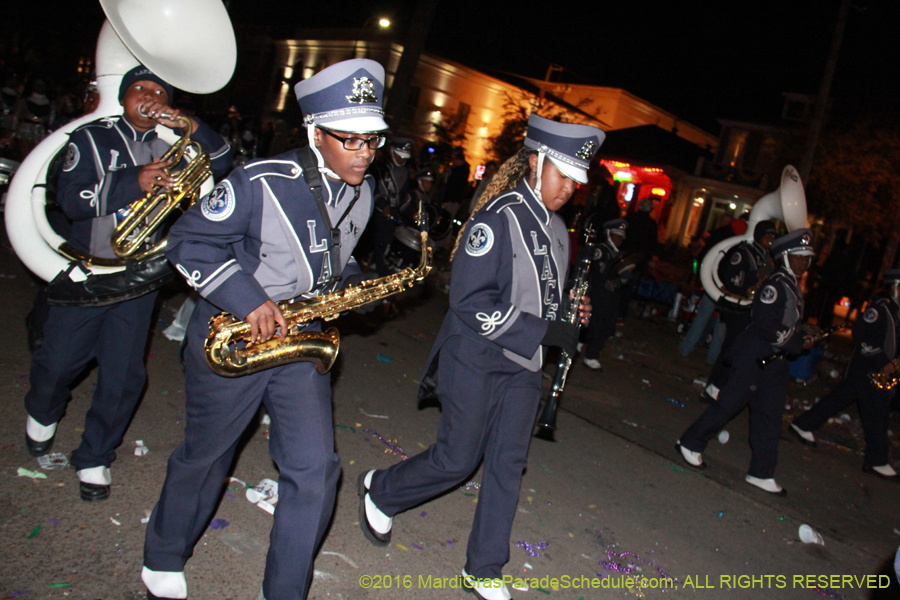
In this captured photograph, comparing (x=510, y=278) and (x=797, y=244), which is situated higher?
(x=797, y=244)

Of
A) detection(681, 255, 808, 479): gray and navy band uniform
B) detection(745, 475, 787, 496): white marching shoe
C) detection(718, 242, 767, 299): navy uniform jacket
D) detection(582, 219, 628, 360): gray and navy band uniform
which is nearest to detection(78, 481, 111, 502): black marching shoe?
detection(681, 255, 808, 479): gray and navy band uniform

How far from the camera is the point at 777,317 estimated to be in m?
5.23

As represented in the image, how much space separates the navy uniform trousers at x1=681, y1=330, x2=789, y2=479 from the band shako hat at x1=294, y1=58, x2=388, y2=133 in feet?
13.5

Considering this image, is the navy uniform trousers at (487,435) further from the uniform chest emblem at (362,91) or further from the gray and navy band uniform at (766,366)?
the gray and navy band uniform at (766,366)

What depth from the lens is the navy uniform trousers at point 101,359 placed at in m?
3.33

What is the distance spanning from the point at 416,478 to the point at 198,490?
110cm

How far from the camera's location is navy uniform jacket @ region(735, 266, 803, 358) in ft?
17.2

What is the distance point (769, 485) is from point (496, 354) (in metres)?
3.75

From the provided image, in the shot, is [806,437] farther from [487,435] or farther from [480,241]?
[480,241]

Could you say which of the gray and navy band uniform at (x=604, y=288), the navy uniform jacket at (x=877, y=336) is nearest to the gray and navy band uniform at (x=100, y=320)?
the gray and navy band uniform at (x=604, y=288)

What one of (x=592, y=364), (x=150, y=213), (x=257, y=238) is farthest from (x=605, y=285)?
(x=257, y=238)

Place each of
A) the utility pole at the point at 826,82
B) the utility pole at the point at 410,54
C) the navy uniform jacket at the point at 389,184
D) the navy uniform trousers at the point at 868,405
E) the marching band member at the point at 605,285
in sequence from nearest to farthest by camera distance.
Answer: the navy uniform trousers at the point at 868,405
the marching band member at the point at 605,285
the navy uniform jacket at the point at 389,184
the utility pole at the point at 410,54
the utility pole at the point at 826,82

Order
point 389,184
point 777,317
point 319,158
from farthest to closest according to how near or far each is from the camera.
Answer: point 389,184 < point 777,317 < point 319,158

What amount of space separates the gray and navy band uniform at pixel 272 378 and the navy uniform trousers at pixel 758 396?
402 centimetres
